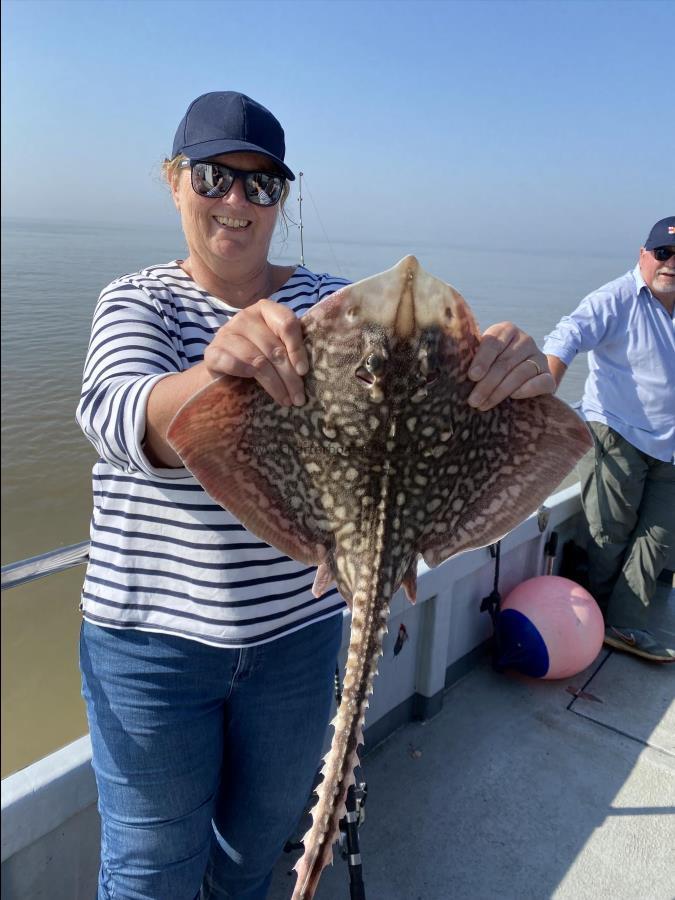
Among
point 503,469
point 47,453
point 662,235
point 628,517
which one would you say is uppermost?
point 662,235

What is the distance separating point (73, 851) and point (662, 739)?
9.83 feet

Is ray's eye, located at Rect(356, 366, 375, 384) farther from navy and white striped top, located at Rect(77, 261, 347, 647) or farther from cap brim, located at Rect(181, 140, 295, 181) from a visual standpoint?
cap brim, located at Rect(181, 140, 295, 181)

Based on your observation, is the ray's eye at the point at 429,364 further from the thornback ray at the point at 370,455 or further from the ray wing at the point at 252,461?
the ray wing at the point at 252,461

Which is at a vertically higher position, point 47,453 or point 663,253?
point 663,253

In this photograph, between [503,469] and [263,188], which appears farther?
[263,188]

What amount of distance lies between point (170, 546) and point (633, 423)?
360 centimetres

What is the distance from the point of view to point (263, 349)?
1218 millimetres

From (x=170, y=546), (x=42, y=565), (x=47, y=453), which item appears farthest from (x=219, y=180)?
(x=47, y=453)

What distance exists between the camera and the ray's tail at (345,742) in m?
1.24

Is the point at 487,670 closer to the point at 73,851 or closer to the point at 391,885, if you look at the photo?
the point at 391,885

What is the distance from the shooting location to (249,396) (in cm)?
132

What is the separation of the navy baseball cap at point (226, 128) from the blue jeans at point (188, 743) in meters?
1.22

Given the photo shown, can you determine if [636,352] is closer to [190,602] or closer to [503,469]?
[503,469]

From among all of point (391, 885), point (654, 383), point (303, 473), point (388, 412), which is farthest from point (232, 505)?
point (654, 383)
